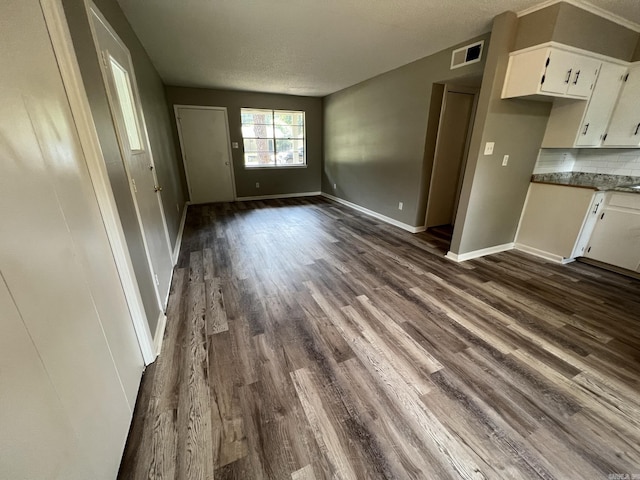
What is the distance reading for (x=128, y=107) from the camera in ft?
6.88

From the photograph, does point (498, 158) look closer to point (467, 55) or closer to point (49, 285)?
point (467, 55)

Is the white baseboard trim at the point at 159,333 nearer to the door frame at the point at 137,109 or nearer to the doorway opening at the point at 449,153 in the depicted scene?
the door frame at the point at 137,109

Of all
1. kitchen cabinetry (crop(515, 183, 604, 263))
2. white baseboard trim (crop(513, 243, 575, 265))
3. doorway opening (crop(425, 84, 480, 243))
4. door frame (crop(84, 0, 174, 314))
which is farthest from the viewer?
doorway opening (crop(425, 84, 480, 243))

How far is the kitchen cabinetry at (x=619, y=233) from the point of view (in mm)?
2555

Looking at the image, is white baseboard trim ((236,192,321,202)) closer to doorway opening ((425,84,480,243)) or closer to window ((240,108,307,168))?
window ((240,108,307,168))

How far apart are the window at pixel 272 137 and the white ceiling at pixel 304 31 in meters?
1.74

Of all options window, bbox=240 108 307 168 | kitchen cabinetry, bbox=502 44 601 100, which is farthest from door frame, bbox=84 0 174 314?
window, bbox=240 108 307 168

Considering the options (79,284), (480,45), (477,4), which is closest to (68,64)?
(79,284)

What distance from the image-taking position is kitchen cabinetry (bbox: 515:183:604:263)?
8.98 ft

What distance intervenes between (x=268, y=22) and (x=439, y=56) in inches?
81.8

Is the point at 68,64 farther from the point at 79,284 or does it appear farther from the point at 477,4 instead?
the point at 477,4

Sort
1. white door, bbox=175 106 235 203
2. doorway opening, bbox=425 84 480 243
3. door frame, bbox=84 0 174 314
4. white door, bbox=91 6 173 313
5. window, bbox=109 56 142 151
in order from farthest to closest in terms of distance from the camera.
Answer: white door, bbox=175 106 235 203
doorway opening, bbox=425 84 480 243
window, bbox=109 56 142 151
white door, bbox=91 6 173 313
door frame, bbox=84 0 174 314

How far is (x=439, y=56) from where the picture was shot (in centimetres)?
312

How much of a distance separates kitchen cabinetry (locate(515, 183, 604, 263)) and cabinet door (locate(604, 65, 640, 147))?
613 mm
